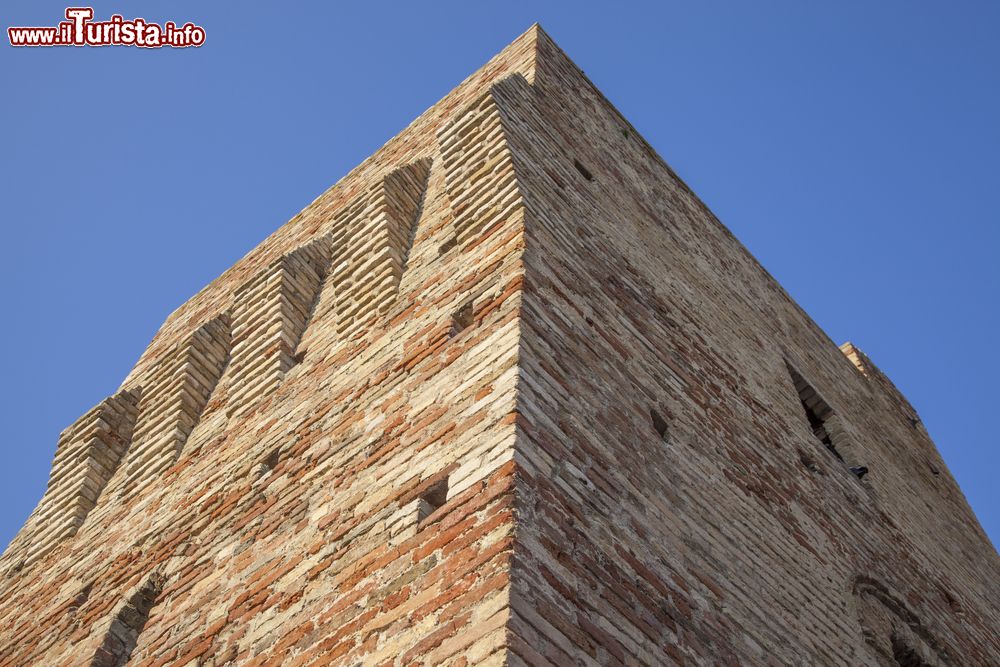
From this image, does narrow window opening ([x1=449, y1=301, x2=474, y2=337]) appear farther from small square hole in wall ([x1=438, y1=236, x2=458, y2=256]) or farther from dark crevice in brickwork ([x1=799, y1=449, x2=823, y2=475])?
dark crevice in brickwork ([x1=799, y1=449, x2=823, y2=475])

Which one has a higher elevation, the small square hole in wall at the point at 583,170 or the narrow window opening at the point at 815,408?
the small square hole in wall at the point at 583,170

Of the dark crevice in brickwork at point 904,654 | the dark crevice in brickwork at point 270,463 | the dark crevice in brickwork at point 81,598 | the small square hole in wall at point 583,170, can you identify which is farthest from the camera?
the small square hole in wall at point 583,170

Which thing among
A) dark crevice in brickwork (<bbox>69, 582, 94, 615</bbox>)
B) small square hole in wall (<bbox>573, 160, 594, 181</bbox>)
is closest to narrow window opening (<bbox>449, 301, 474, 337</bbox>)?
small square hole in wall (<bbox>573, 160, 594, 181</bbox>)

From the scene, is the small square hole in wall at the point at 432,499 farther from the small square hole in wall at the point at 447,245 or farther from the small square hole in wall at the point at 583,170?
the small square hole in wall at the point at 583,170

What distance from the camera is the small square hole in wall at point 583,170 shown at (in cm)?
777

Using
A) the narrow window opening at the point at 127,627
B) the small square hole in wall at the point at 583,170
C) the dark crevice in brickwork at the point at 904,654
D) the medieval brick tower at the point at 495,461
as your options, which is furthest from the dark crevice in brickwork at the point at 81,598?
the dark crevice in brickwork at the point at 904,654

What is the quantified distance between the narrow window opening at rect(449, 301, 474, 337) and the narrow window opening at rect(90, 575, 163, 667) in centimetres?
204

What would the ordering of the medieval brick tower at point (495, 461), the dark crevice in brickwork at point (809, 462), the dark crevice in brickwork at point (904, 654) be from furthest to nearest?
1. the dark crevice in brickwork at point (809, 462)
2. the dark crevice in brickwork at point (904, 654)
3. the medieval brick tower at point (495, 461)

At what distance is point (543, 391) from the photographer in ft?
16.0

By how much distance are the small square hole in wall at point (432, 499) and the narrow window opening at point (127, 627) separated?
1.98m

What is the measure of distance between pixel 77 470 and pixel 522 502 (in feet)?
16.2

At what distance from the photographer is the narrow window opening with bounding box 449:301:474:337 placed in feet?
18.3

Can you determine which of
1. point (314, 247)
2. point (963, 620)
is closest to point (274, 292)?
point (314, 247)

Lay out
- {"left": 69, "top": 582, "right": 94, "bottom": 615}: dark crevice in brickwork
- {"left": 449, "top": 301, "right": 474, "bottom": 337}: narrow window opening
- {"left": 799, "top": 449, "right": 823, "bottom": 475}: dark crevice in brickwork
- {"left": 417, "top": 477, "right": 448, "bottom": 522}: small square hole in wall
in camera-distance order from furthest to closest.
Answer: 1. {"left": 799, "top": 449, "right": 823, "bottom": 475}: dark crevice in brickwork
2. {"left": 69, "top": 582, "right": 94, "bottom": 615}: dark crevice in brickwork
3. {"left": 449, "top": 301, "right": 474, "bottom": 337}: narrow window opening
4. {"left": 417, "top": 477, "right": 448, "bottom": 522}: small square hole in wall
